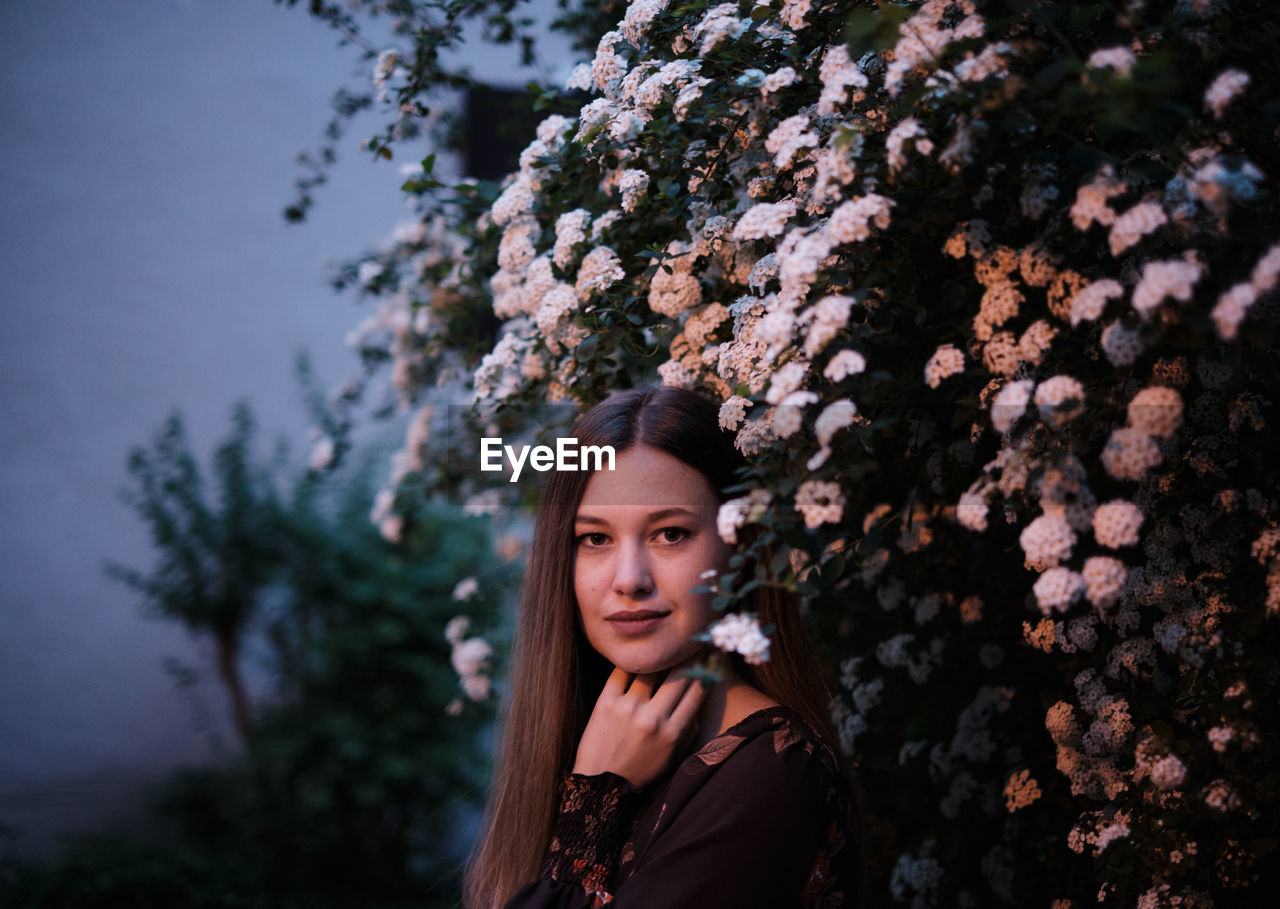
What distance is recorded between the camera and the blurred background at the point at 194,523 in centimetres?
428

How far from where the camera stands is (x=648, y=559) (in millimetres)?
1452

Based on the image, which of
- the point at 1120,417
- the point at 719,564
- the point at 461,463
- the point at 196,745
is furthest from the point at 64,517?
the point at 1120,417

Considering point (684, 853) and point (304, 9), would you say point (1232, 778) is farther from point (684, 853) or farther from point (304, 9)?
point (304, 9)

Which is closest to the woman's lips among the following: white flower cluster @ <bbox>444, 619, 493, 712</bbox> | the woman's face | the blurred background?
the woman's face

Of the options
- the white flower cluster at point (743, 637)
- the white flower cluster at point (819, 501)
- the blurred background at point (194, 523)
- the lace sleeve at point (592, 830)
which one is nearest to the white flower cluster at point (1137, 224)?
the white flower cluster at point (819, 501)

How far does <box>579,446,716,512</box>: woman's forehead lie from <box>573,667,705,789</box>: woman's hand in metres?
0.26

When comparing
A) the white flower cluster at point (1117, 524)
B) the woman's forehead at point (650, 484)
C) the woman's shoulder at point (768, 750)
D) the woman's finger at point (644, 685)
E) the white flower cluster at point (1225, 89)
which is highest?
the white flower cluster at point (1225, 89)

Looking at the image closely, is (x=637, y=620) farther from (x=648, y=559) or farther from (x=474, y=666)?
(x=474, y=666)

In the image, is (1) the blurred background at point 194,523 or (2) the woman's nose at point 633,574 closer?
(2) the woman's nose at point 633,574

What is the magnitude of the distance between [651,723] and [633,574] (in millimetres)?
221

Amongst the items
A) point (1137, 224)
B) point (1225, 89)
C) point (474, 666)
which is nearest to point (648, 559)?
point (1137, 224)

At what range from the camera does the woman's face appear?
1.43 meters

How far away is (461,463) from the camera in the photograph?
3.03 m

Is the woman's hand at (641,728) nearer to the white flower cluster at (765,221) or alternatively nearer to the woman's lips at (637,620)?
the woman's lips at (637,620)
